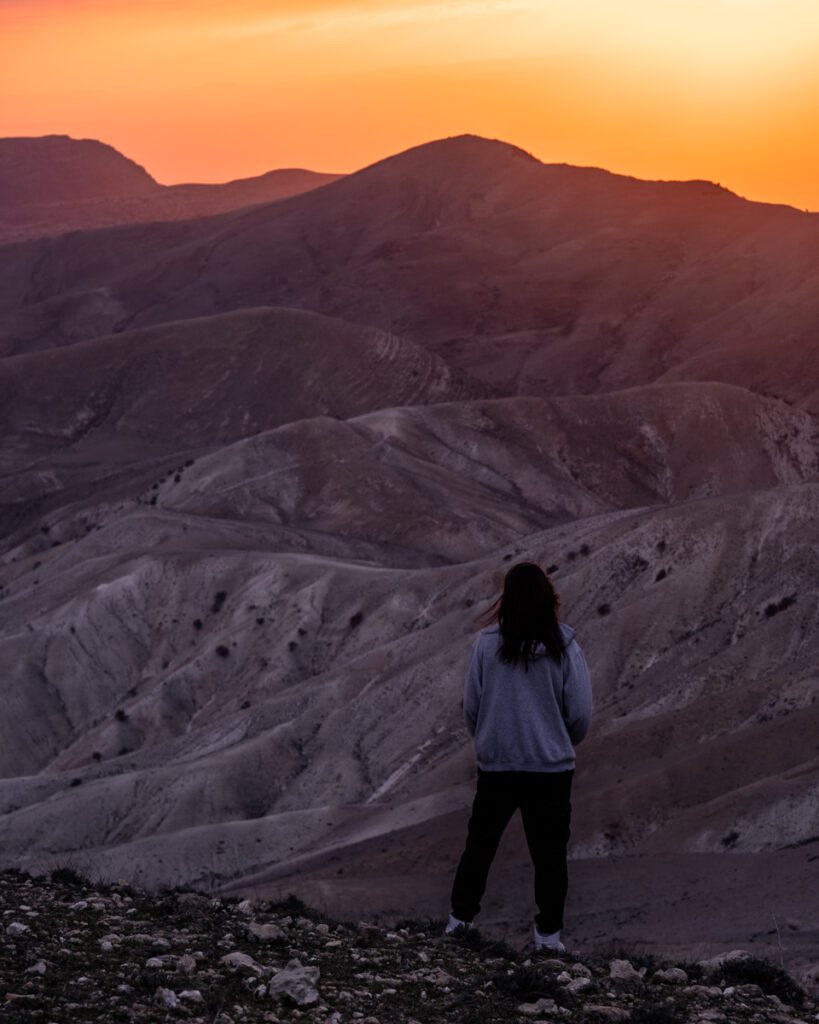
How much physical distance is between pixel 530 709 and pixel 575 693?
0.27 metres

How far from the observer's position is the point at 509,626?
345 inches

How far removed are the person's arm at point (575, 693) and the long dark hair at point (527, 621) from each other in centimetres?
8

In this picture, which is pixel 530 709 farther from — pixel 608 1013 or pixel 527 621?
pixel 608 1013

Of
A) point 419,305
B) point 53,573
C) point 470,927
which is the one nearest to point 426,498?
point 53,573

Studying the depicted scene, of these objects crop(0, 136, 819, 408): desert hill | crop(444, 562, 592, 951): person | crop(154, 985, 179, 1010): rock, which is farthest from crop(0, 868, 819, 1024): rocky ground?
crop(0, 136, 819, 408): desert hill

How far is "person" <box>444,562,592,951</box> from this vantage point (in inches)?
345

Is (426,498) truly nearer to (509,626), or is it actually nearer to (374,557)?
(374,557)

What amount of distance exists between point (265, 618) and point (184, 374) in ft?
207

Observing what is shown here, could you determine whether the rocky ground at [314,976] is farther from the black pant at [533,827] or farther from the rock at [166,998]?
the black pant at [533,827]

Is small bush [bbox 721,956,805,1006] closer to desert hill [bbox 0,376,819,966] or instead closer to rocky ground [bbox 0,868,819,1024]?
rocky ground [bbox 0,868,819,1024]

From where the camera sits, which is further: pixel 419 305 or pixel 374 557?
pixel 419 305

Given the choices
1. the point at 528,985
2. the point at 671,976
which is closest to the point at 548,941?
the point at 671,976

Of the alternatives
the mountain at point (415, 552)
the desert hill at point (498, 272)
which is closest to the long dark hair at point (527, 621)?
the mountain at point (415, 552)

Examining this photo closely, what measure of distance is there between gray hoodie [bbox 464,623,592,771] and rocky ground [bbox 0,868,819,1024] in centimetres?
108
